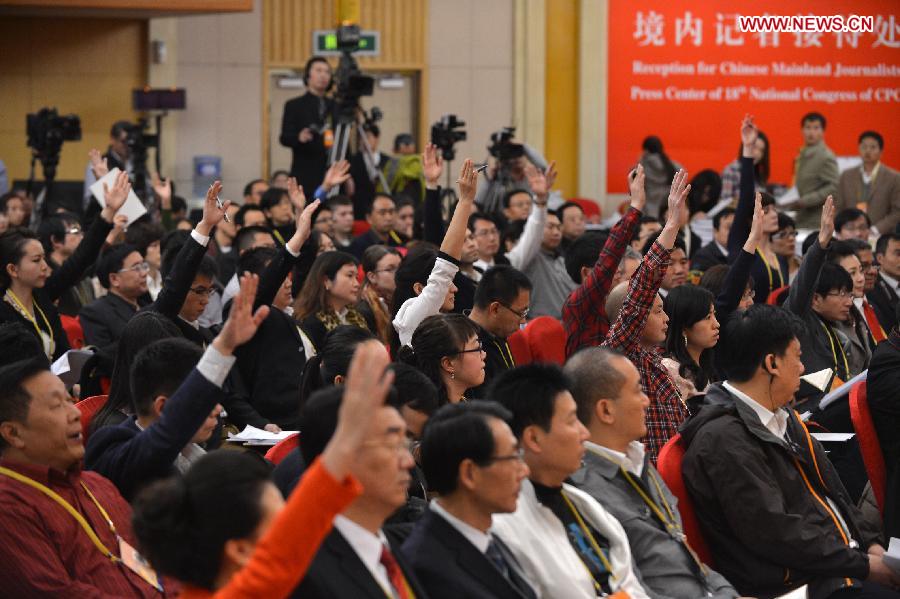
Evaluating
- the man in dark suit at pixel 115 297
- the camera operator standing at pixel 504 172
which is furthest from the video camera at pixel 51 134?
the man in dark suit at pixel 115 297

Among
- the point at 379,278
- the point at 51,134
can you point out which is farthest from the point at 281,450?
the point at 51,134

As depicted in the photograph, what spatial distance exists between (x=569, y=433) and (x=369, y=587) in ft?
2.45

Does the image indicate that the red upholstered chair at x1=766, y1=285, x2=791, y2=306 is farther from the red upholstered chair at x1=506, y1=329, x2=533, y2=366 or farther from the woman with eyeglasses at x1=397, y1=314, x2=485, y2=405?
the woman with eyeglasses at x1=397, y1=314, x2=485, y2=405

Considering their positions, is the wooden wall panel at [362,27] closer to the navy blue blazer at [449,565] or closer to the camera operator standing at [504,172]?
the camera operator standing at [504,172]

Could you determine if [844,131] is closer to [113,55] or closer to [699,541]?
[113,55]

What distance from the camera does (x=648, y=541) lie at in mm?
3115

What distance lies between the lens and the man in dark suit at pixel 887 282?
6.73 metres

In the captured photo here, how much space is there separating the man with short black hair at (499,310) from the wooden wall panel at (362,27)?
8.01m

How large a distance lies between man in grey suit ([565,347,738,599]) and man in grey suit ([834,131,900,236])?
7051 millimetres

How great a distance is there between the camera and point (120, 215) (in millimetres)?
6703

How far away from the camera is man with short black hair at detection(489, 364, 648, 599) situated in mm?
2711

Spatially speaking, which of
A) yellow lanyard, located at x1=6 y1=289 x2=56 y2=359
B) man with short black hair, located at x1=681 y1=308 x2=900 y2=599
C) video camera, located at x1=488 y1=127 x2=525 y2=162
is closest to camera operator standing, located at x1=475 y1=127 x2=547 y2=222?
video camera, located at x1=488 y1=127 x2=525 y2=162

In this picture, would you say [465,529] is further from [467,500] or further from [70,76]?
[70,76]

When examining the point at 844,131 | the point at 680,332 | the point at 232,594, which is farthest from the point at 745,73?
the point at 232,594
